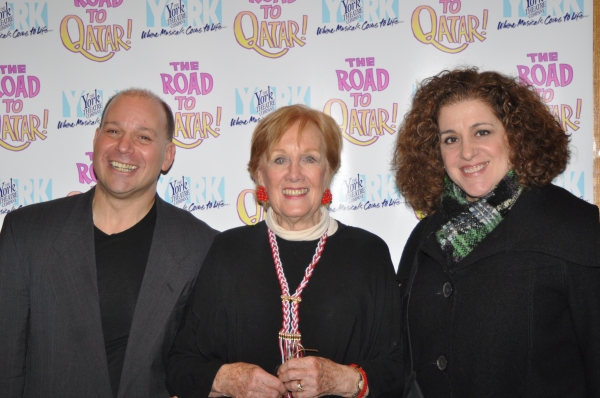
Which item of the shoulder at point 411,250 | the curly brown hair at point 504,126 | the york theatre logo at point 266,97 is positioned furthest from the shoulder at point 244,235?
the york theatre logo at point 266,97

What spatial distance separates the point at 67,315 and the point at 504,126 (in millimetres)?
1947

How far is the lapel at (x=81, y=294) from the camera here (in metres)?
2.22

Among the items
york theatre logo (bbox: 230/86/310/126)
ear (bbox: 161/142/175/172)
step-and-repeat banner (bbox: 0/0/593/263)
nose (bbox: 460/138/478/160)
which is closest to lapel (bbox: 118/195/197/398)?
ear (bbox: 161/142/175/172)

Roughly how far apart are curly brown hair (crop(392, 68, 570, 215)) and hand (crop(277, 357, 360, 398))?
0.86 m

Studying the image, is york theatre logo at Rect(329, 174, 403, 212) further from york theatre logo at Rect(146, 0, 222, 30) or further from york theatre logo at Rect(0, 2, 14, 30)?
york theatre logo at Rect(0, 2, 14, 30)

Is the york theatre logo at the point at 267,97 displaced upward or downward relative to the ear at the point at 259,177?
upward

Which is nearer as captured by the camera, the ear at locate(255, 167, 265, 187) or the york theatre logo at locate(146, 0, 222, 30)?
the ear at locate(255, 167, 265, 187)

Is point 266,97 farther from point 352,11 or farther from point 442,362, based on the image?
point 442,362

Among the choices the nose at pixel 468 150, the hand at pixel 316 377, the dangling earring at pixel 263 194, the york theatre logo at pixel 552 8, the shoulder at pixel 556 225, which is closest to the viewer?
the shoulder at pixel 556 225

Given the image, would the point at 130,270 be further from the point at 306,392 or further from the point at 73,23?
the point at 73,23

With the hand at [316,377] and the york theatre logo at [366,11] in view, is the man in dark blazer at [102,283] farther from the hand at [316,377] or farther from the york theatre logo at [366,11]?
the york theatre logo at [366,11]

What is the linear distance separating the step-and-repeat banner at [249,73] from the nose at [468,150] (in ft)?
3.03

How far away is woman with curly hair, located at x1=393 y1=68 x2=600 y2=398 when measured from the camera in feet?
6.03

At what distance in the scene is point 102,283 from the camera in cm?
234
